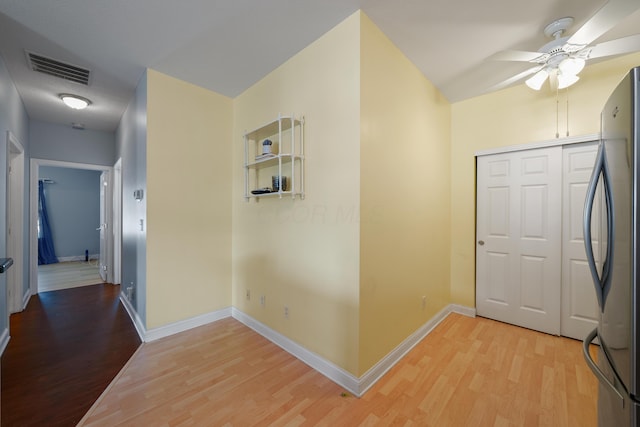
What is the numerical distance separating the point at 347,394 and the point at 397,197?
155 centimetres

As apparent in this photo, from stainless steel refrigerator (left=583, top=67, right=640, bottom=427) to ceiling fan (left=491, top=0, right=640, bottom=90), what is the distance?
3.20ft

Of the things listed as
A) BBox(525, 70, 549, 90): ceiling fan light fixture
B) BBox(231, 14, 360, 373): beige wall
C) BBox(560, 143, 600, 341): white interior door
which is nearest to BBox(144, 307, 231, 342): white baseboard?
BBox(231, 14, 360, 373): beige wall

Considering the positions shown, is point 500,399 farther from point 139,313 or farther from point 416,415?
point 139,313

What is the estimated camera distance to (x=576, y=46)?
5.82 feet

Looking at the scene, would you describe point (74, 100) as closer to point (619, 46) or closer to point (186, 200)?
point (186, 200)

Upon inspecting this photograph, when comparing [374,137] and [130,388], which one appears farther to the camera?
[374,137]

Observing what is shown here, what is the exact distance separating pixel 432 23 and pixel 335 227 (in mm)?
1709

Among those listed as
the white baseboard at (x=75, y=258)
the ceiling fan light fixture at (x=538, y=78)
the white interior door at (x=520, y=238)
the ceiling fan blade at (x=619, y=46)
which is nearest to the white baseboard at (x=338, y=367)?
the white interior door at (x=520, y=238)

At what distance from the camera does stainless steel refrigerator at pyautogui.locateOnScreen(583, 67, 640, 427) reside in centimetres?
77

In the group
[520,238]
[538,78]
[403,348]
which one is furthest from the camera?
[520,238]

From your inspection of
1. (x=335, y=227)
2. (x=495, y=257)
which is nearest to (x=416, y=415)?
(x=335, y=227)

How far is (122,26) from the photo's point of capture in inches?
73.7

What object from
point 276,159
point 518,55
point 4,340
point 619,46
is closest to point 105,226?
point 4,340

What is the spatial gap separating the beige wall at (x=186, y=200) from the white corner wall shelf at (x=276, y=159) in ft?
1.47
